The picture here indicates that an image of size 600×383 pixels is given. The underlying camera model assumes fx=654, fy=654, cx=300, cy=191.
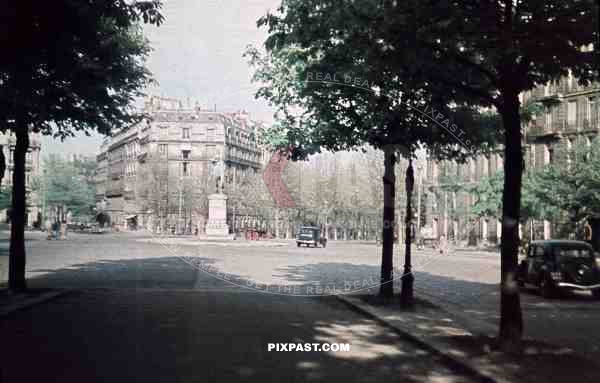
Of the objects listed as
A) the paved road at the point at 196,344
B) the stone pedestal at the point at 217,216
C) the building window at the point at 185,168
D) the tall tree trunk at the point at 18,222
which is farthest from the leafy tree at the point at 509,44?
the building window at the point at 185,168

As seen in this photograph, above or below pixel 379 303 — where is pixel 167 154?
above

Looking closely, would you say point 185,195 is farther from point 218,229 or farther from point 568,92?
point 568,92

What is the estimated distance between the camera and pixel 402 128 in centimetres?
1596

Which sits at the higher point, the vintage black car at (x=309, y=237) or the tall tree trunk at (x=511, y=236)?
the tall tree trunk at (x=511, y=236)

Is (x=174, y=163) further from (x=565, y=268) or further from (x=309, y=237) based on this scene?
(x=565, y=268)

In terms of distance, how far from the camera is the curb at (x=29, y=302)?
13.7 m

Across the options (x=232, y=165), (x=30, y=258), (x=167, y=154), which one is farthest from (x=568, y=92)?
(x=30, y=258)

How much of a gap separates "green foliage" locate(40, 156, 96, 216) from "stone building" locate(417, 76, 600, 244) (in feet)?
211

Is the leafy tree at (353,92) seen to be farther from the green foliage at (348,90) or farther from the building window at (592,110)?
the building window at (592,110)

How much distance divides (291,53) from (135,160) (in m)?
73.2

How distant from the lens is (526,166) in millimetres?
57781

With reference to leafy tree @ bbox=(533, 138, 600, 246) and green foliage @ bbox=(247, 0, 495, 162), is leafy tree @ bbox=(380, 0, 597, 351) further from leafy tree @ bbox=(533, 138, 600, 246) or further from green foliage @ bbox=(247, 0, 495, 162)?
leafy tree @ bbox=(533, 138, 600, 246)

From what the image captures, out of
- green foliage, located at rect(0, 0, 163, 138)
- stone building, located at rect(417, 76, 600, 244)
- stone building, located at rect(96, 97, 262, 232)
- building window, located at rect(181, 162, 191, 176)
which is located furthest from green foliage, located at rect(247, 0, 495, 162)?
building window, located at rect(181, 162, 191, 176)

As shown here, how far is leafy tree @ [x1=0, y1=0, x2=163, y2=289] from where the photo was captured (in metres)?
11.3
